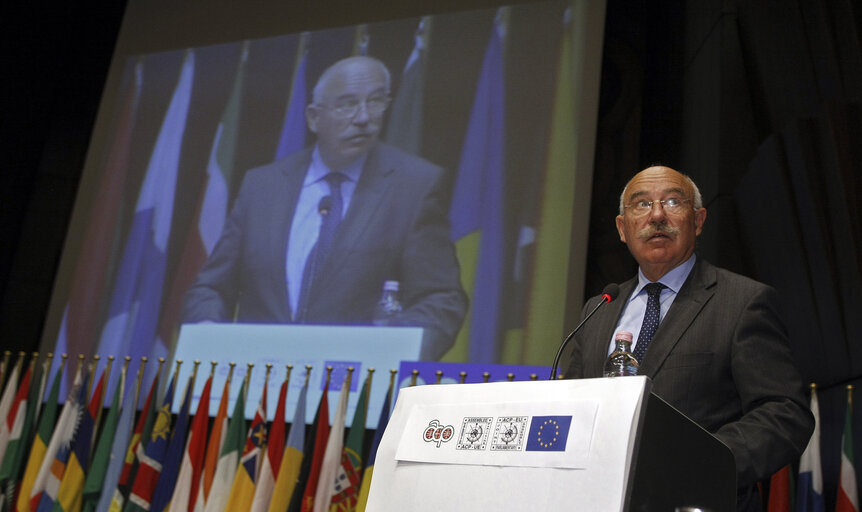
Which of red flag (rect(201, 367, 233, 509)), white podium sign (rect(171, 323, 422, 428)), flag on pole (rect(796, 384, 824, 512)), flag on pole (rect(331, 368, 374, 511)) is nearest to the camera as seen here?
flag on pole (rect(796, 384, 824, 512))

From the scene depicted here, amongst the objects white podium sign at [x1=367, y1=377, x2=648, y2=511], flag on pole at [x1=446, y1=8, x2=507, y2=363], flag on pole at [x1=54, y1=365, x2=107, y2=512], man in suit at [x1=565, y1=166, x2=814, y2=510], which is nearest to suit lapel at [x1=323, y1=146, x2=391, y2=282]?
flag on pole at [x1=446, y1=8, x2=507, y2=363]

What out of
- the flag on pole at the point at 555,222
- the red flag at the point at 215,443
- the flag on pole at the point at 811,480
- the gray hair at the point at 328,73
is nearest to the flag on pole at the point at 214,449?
the red flag at the point at 215,443

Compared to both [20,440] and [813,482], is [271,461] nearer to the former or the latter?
[20,440]

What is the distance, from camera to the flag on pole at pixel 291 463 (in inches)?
185

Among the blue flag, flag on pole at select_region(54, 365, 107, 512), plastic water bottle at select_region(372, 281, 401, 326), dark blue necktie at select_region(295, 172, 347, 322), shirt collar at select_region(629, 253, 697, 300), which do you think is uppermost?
the blue flag

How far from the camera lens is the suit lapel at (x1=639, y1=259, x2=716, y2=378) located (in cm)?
189

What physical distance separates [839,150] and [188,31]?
5.42 metres

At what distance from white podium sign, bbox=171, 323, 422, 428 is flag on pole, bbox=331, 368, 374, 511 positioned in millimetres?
289

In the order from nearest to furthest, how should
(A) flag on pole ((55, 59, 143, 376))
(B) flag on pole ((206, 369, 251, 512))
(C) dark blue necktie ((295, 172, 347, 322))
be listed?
(B) flag on pole ((206, 369, 251, 512))
(C) dark blue necktie ((295, 172, 347, 322))
(A) flag on pole ((55, 59, 143, 376))

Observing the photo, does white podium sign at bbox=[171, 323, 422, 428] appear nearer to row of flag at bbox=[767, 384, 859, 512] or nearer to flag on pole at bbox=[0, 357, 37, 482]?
flag on pole at bbox=[0, 357, 37, 482]

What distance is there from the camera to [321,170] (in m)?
6.01

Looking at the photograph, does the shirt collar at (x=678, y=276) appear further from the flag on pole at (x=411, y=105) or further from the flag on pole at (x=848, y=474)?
the flag on pole at (x=411, y=105)

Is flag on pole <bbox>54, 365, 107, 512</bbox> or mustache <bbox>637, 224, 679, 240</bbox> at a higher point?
mustache <bbox>637, 224, 679, 240</bbox>

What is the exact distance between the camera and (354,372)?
5309mm
